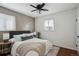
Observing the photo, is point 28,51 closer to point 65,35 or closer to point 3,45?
point 3,45

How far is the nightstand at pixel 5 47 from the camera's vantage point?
146cm

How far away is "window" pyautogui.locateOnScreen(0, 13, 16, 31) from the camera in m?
1.46

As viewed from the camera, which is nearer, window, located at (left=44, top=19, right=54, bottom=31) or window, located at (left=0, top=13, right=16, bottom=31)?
window, located at (left=0, top=13, right=16, bottom=31)

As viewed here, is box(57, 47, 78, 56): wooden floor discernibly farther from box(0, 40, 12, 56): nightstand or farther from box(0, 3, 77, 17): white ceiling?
box(0, 40, 12, 56): nightstand

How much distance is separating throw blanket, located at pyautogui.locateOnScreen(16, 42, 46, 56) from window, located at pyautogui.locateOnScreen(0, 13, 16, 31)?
385 millimetres

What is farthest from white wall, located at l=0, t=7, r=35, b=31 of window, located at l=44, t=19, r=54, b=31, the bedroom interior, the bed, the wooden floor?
the wooden floor

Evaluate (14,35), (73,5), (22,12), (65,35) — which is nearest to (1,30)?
(14,35)

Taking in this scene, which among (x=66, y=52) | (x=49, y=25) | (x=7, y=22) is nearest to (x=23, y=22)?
(x=7, y=22)

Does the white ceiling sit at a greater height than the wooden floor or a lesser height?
greater

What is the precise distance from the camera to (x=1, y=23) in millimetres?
1461

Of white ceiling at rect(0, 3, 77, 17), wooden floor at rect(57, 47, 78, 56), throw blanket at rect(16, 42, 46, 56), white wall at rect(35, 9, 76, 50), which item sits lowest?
wooden floor at rect(57, 47, 78, 56)

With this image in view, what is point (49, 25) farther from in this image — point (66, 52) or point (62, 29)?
point (66, 52)

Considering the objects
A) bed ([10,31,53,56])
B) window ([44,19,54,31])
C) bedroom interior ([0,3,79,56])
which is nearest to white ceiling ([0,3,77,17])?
bedroom interior ([0,3,79,56])

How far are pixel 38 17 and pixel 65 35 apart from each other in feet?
2.02
